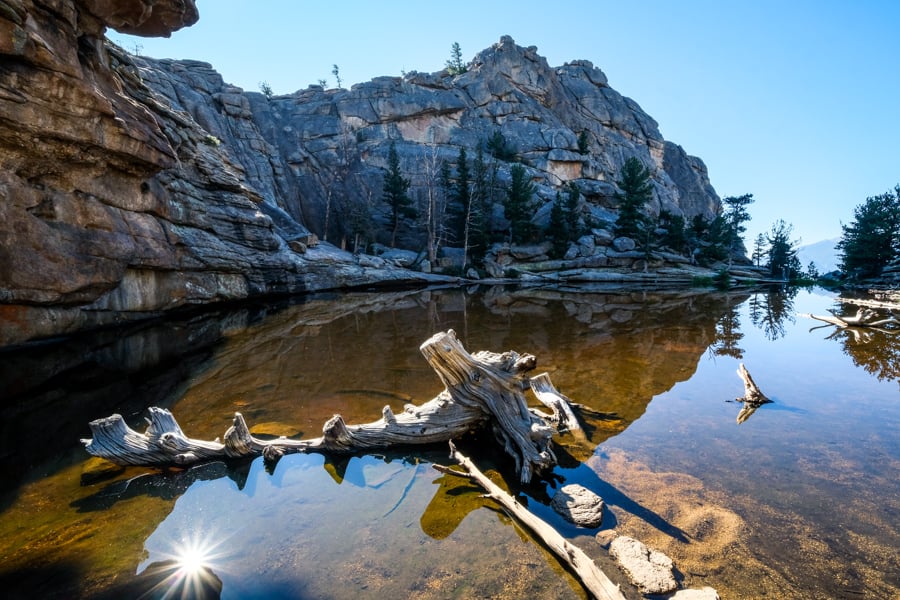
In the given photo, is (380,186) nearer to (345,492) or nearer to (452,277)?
(452,277)

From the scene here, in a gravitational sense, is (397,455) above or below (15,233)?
below

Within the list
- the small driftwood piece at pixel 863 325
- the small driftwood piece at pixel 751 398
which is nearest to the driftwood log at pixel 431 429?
the small driftwood piece at pixel 751 398

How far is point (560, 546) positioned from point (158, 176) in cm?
2363

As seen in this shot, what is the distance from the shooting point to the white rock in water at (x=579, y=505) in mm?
3791

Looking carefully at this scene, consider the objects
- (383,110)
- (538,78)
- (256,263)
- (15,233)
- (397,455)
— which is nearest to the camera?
(397,455)

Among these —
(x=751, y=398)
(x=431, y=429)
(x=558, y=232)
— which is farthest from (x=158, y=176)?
(x=558, y=232)

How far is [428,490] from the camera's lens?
4488 millimetres

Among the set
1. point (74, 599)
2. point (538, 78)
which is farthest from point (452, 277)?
point (538, 78)

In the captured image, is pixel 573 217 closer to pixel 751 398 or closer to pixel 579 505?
pixel 751 398

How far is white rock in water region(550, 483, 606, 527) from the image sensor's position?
3.79 m

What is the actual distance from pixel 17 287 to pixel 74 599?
1408 cm

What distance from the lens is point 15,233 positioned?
11703mm

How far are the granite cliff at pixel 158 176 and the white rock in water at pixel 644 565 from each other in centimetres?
1743

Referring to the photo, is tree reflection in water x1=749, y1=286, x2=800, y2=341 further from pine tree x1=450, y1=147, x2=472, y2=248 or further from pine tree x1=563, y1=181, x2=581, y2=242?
pine tree x1=450, y1=147, x2=472, y2=248
